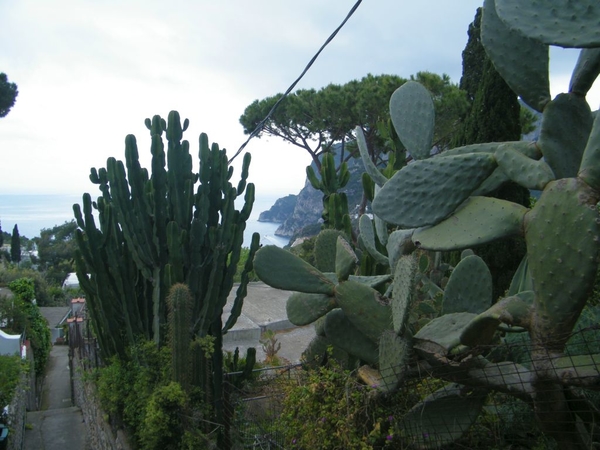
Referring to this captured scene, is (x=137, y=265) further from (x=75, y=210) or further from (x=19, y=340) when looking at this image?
(x=19, y=340)

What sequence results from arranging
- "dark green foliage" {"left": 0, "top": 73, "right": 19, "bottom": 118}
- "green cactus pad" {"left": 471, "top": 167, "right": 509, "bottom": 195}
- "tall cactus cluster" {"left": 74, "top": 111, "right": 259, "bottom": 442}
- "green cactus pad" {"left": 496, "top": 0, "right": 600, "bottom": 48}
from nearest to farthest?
"green cactus pad" {"left": 496, "top": 0, "right": 600, "bottom": 48}, "green cactus pad" {"left": 471, "top": 167, "right": 509, "bottom": 195}, "tall cactus cluster" {"left": 74, "top": 111, "right": 259, "bottom": 442}, "dark green foliage" {"left": 0, "top": 73, "right": 19, "bottom": 118}

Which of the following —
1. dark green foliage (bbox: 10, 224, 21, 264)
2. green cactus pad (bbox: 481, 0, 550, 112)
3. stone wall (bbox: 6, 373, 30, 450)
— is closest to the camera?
green cactus pad (bbox: 481, 0, 550, 112)

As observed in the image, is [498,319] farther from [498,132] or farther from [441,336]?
[498,132]

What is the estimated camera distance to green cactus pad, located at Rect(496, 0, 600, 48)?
1.67m

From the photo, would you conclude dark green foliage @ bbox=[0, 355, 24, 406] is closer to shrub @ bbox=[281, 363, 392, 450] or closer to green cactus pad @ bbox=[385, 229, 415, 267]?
shrub @ bbox=[281, 363, 392, 450]

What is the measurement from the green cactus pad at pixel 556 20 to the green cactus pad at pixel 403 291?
0.95 m

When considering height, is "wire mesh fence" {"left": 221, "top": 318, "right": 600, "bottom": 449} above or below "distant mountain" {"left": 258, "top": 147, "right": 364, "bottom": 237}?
below

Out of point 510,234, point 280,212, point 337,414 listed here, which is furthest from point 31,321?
point 280,212

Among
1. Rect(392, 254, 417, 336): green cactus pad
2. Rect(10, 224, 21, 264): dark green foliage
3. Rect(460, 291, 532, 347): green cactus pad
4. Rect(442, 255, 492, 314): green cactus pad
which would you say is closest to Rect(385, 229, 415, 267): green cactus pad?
Rect(392, 254, 417, 336): green cactus pad

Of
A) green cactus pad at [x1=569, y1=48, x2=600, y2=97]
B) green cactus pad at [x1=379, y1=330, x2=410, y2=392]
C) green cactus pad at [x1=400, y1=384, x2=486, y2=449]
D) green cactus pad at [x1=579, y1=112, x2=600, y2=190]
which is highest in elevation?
green cactus pad at [x1=569, y1=48, x2=600, y2=97]

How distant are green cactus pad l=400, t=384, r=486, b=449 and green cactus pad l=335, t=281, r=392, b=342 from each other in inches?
14.2

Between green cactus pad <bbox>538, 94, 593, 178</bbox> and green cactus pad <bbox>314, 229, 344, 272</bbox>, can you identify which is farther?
green cactus pad <bbox>314, 229, 344, 272</bbox>

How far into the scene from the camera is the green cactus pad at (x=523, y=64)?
6.94 feet

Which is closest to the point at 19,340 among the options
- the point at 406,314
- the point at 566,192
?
the point at 406,314
